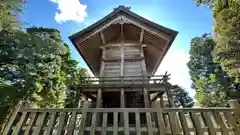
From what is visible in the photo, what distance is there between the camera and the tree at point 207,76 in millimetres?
15739

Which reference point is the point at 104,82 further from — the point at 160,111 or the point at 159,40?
the point at 160,111

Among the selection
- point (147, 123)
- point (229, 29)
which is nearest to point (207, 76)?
point (229, 29)

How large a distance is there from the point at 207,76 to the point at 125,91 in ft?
45.9

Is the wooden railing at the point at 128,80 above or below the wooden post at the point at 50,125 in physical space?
above

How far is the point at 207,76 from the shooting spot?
19078mm

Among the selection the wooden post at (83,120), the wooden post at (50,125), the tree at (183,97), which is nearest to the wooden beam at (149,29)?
the wooden post at (83,120)

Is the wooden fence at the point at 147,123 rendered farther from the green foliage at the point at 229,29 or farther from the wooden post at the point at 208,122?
the green foliage at the point at 229,29

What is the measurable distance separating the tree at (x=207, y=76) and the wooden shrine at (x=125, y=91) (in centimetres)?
676

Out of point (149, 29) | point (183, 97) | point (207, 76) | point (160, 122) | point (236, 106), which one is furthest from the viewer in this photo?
point (183, 97)

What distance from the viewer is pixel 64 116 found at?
3.12 m

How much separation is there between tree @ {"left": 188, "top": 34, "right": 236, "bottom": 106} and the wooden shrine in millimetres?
6756

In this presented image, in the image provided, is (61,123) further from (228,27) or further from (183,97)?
(183,97)

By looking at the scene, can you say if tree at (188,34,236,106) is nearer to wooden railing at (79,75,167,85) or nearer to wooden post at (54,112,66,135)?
wooden railing at (79,75,167,85)

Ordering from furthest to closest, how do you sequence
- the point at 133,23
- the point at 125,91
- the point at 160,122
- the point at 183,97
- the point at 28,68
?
1. the point at 183,97
2. the point at 133,23
3. the point at 28,68
4. the point at 125,91
5. the point at 160,122
